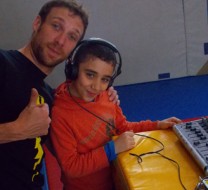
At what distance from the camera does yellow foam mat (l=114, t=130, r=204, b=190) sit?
720 millimetres

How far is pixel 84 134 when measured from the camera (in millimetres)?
1042

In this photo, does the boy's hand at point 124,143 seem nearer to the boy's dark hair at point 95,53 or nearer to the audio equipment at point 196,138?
the audio equipment at point 196,138

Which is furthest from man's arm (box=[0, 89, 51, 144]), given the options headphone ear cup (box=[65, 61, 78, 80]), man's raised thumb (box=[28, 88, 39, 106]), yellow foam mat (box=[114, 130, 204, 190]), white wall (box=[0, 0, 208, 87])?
white wall (box=[0, 0, 208, 87])

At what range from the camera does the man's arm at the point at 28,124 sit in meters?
0.92

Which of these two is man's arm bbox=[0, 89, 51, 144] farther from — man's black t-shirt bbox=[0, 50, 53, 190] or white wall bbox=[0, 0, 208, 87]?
white wall bbox=[0, 0, 208, 87]

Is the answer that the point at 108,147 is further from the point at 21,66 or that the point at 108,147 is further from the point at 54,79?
the point at 54,79

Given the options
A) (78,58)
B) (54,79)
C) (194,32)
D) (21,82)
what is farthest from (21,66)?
(194,32)

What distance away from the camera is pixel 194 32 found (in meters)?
3.32

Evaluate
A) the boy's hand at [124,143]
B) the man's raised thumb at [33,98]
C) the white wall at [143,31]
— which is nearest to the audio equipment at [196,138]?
the boy's hand at [124,143]

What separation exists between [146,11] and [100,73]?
7.66ft

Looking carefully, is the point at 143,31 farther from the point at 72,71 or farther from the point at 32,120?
the point at 32,120

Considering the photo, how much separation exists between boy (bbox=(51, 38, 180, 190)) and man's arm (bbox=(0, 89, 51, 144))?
7 centimetres

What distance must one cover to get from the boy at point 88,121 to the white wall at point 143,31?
2.13 meters

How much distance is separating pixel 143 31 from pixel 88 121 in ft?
7.78
